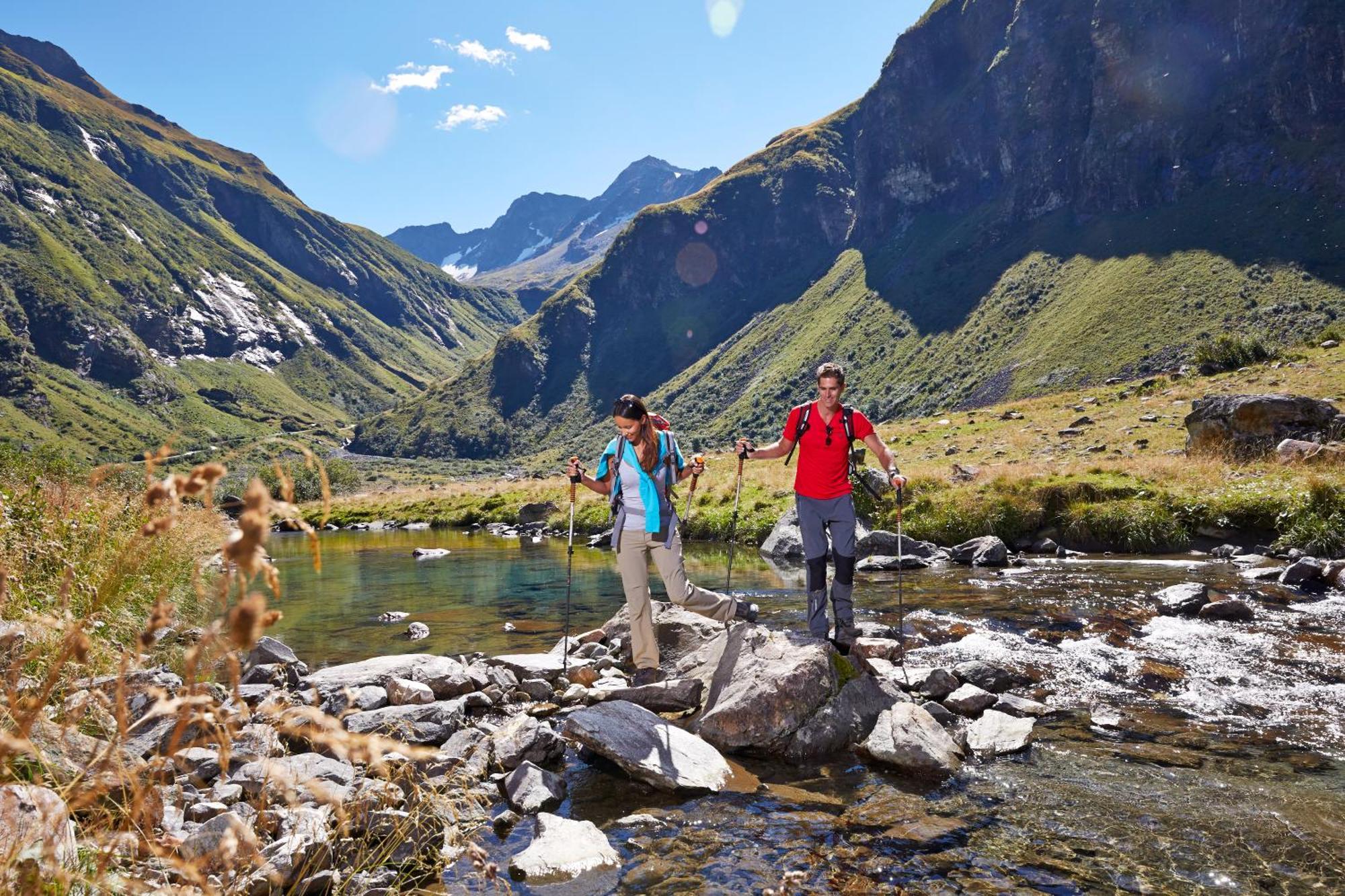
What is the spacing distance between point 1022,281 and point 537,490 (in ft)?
380

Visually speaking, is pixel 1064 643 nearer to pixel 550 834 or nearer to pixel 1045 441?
pixel 550 834

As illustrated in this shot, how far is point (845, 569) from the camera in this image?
1048cm

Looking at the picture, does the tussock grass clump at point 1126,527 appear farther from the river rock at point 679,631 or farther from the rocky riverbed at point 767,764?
the river rock at point 679,631

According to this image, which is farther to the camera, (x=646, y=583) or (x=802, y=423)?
(x=646, y=583)

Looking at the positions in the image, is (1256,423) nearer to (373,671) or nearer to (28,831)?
(373,671)

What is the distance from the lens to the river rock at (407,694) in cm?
1016

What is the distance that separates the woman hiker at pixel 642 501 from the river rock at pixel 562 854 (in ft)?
11.9

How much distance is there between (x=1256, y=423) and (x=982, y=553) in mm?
12350

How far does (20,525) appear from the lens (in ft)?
38.0

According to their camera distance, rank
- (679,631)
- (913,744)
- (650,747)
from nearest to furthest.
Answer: (913,744)
(650,747)
(679,631)

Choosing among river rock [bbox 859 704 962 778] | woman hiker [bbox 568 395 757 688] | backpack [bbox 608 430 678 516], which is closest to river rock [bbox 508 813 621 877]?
river rock [bbox 859 704 962 778]

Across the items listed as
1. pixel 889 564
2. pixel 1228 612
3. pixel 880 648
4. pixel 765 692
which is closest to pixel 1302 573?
pixel 1228 612

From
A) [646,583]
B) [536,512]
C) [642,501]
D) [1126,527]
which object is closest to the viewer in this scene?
[642,501]

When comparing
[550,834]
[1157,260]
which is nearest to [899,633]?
[550,834]
